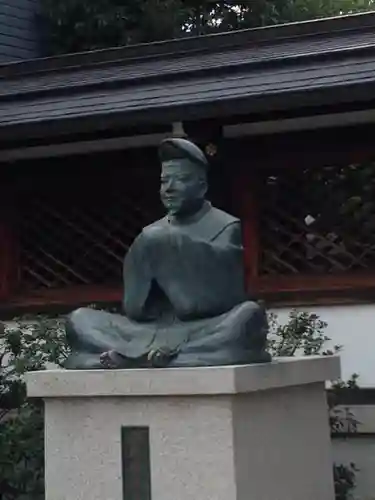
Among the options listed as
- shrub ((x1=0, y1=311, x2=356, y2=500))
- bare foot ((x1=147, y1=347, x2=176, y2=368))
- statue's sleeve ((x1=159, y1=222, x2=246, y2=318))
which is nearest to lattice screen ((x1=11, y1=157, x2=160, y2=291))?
shrub ((x1=0, y1=311, x2=356, y2=500))

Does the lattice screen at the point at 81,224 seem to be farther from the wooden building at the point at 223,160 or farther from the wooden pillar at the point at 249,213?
the wooden pillar at the point at 249,213

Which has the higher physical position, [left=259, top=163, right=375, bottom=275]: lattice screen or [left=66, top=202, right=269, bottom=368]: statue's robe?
[left=259, top=163, right=375, bottom=275]: lattice screen

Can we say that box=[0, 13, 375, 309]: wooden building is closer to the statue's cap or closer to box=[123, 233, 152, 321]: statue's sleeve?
the statue's cap

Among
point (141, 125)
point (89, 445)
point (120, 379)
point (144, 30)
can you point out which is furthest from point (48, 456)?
point (144, 30)

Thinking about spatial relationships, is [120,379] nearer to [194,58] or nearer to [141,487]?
[141,487]

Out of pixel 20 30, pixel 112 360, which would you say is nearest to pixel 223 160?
pixel 112 360

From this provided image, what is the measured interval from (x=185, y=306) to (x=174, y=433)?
0.66 metres

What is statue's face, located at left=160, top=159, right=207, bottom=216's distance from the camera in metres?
5.64

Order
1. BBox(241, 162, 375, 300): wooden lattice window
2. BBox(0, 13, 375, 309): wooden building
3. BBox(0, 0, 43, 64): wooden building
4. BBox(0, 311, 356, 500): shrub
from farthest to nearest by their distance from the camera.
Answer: BBox(0, 0, 43, 64): wooden building, BBox(241, 162, 375, 300): wooden lattice window, BBox(0, 13, 375, 309): wooden building, BBox(0, 311, 356, 500): shrub

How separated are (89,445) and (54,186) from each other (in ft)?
14.0

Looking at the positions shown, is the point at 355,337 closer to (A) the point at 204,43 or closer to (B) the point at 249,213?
(B) the point at 249,213

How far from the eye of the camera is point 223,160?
8.64m

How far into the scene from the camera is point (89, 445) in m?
5.66

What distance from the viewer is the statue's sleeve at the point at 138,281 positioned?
576 cm
